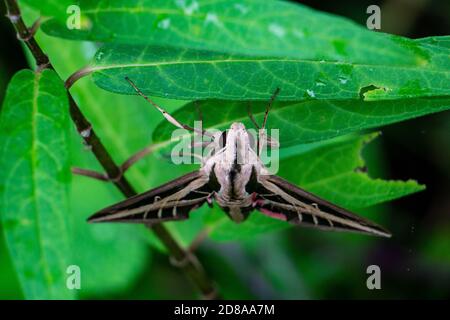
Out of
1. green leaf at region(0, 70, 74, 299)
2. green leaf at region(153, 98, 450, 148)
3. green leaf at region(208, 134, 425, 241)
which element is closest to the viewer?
green leaf at region(0, 70, 74, 299)

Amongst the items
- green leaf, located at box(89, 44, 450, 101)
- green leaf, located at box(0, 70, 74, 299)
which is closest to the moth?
green leaf, located at box(89, 44, 450, 101)

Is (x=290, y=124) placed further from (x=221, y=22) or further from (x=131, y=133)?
(x=131, y=133)

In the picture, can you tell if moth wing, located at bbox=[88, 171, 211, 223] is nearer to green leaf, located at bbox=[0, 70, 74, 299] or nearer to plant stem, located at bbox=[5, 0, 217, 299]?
plant stem, located at bbox=[5, 0, 217, 299]

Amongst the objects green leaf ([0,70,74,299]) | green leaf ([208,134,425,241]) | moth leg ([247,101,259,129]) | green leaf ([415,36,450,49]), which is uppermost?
green leaf ([415,36,450,49])

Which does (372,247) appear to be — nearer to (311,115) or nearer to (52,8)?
(311,115)

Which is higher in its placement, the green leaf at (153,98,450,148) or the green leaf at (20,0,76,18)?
the green leaf at (20,0,76,18)

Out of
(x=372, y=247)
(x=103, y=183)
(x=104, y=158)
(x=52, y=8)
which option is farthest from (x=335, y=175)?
(x=372, y=247)
